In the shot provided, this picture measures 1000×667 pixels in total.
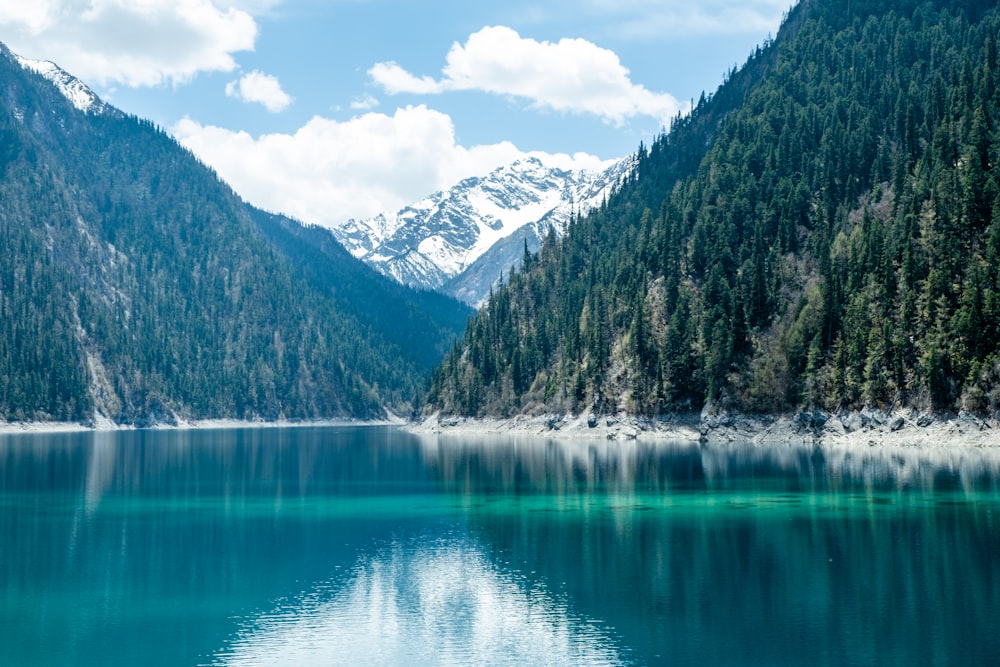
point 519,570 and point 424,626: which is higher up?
point 519,570

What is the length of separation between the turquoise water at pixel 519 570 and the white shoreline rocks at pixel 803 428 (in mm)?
13716

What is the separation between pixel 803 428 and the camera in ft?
462

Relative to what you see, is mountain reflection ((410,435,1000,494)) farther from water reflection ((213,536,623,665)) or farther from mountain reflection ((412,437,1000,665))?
water reflection ((213,536,623,665))

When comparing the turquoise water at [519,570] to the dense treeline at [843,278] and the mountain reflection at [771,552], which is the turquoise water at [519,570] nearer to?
the mountain reflection at [771,552]

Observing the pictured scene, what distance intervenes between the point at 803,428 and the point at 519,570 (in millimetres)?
97859

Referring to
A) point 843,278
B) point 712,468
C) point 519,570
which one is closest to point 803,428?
point 843,278

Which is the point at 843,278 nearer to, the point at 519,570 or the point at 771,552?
the point at 771,552

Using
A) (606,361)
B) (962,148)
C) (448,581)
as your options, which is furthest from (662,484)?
(606,361)

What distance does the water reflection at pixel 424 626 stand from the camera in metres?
36.5

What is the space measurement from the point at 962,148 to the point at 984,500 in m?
90.7

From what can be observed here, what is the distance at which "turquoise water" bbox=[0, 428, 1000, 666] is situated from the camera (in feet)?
122

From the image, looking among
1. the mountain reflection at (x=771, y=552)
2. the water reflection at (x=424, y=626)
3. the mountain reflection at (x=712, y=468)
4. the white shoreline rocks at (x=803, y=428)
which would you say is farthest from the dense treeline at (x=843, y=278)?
the water reflection at (x=424, y=626)

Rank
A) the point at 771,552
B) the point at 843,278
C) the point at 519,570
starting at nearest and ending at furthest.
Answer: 1. the point at 519,570
2. the point at 771,552
3. the point at 843,278

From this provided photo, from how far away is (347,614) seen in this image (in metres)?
43.3
